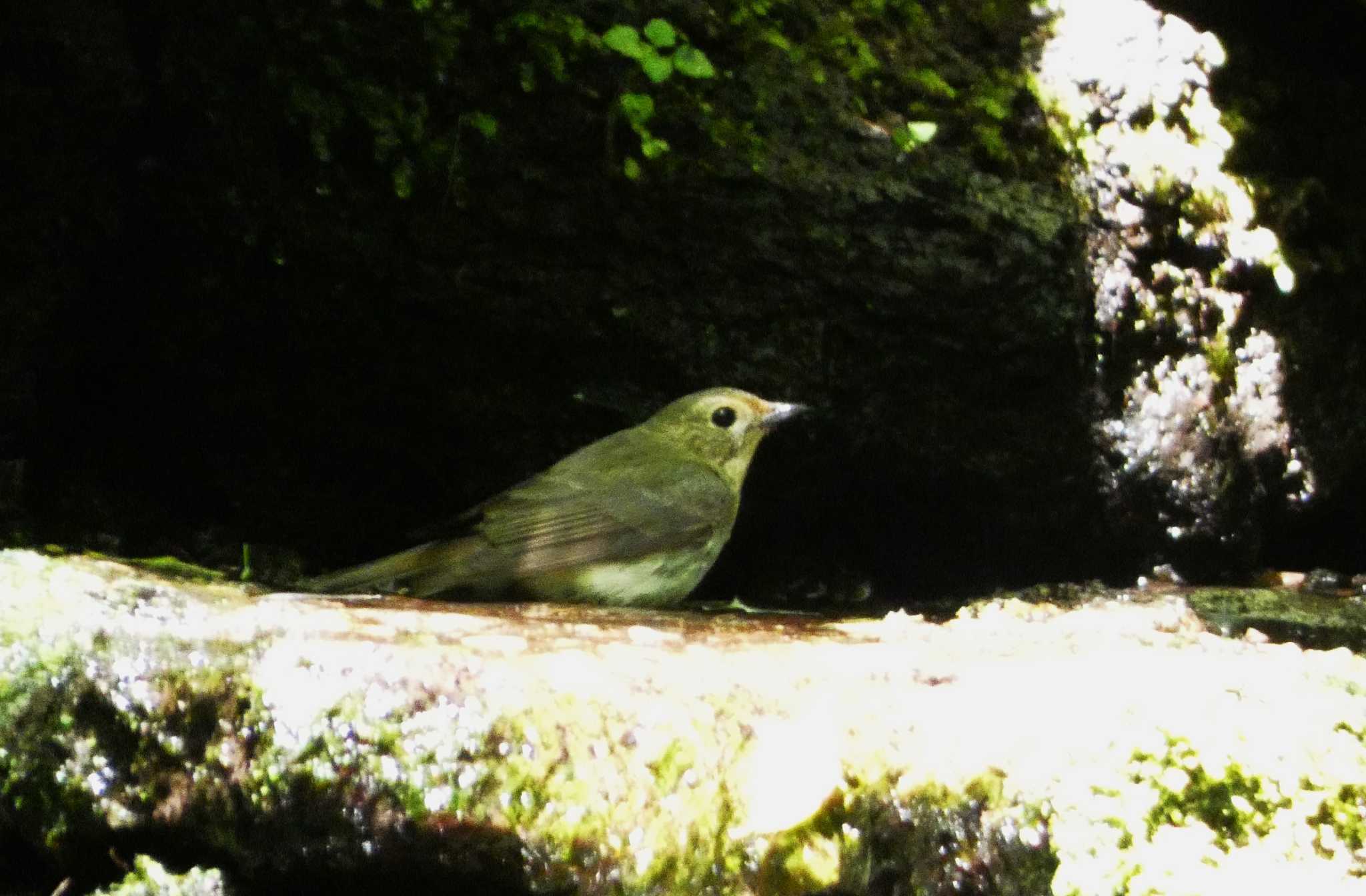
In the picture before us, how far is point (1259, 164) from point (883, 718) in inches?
177

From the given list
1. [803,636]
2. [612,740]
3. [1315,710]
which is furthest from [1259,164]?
[612,740]

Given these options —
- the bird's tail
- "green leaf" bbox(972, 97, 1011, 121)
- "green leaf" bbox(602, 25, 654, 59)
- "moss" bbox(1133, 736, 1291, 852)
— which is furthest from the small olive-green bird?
"moss" bbox(1133, 736, 1291, 852)

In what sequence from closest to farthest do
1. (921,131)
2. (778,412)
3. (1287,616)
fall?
(1287,616) < (778,412) < (921,131)

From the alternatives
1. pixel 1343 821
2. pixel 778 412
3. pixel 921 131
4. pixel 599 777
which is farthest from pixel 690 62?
pixel 1343 821

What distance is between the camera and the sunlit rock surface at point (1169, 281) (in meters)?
5.49

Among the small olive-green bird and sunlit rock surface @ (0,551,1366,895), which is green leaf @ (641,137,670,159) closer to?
the small olive-green bird

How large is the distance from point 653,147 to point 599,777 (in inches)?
118

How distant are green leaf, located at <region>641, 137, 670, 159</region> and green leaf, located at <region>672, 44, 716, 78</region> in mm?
281

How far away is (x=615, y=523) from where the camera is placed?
4.88 metres

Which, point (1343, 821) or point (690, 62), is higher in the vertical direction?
point (690, 62)

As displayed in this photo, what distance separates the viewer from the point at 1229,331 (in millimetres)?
5711

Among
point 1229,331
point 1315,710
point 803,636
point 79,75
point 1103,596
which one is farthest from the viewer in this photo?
point 1229,331

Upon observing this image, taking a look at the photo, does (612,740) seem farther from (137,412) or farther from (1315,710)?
(137,412)

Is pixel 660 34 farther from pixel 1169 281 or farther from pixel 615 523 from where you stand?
pixel 1169 281
